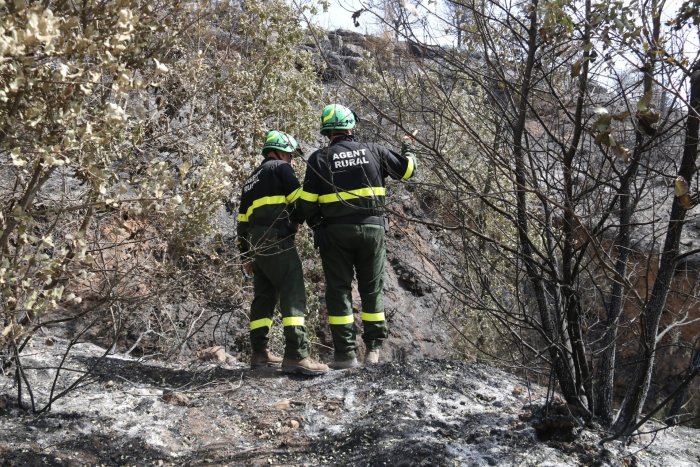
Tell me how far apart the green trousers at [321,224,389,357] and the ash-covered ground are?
1.42 ft

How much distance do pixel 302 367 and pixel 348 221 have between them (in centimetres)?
113

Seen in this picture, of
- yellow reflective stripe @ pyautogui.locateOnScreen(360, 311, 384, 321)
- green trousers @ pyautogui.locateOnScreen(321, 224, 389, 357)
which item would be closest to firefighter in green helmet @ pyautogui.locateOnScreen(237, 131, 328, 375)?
green trousers @ pyautogui.locateOnScreen(321, 224, 389, 357)

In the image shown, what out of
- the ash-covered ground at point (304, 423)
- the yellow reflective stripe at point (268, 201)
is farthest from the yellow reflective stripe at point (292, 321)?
the yellow reflective stripe at point (268, 201)

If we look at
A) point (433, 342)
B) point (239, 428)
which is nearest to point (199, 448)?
point (239, 428)

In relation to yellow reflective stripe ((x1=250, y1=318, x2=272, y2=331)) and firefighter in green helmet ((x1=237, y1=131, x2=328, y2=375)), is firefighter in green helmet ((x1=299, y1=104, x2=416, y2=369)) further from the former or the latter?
yellow reflective stripe ((x1=250, y1=318, x2=272, y2=331))

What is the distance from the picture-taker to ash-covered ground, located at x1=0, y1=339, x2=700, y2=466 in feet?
13.4

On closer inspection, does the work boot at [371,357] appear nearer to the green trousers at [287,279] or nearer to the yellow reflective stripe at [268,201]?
the green trousers at [287,279]

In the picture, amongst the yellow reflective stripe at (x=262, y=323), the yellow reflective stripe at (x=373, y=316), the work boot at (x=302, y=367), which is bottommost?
the work boot at (x=302, y=367)

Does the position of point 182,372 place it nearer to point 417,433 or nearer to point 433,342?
point 417,433

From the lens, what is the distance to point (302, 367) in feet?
17.8

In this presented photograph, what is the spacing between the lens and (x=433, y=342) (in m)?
10.2

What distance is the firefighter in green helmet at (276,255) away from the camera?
5.49 metres

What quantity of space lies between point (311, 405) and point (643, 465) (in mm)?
2037

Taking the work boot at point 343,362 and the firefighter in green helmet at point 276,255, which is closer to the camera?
the firefighter in green helmet at point 276,255
